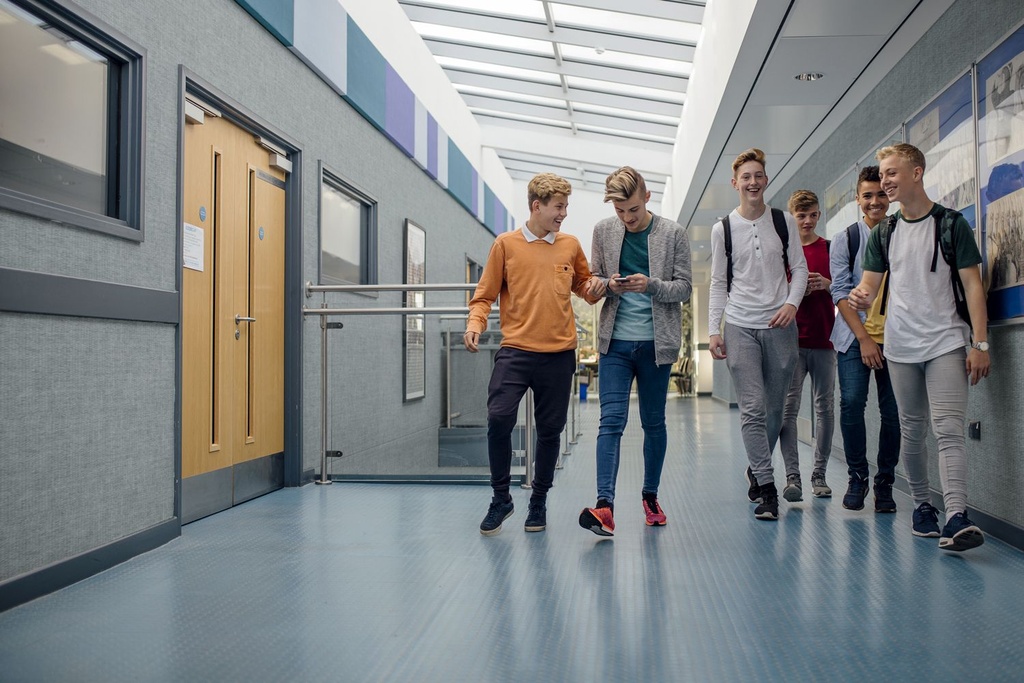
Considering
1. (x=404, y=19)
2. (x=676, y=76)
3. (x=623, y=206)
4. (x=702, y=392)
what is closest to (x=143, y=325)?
(x=623, y=206)

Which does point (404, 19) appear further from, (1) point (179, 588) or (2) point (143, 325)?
(1) point (179, 588)

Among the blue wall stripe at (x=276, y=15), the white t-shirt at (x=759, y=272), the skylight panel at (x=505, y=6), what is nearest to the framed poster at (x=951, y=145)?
the white t-shirt at (x=759, y=272)

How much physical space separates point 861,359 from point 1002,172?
90 cm

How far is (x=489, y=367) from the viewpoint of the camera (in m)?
4.20

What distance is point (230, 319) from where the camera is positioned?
12.3 ft

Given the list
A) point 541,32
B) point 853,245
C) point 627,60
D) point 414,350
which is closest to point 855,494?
point 853,245

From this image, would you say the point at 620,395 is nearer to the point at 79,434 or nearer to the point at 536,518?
the point at 536,518

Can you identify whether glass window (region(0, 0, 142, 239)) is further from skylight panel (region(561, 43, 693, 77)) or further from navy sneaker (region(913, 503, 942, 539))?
skylight panel (region(561, 43, 693, 77))

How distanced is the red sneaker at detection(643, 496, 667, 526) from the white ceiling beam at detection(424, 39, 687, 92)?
214 inches

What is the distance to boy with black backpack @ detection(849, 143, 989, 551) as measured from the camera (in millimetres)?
2701

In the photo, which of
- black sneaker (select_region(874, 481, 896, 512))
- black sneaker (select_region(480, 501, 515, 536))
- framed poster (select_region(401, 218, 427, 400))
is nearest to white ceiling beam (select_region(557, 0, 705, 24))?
framed poster (select_region(401, 218, 427, 400))

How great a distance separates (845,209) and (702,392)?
400 inches

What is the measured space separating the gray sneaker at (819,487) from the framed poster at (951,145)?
1.32 m

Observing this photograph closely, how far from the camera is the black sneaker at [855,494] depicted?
3.47 metres
